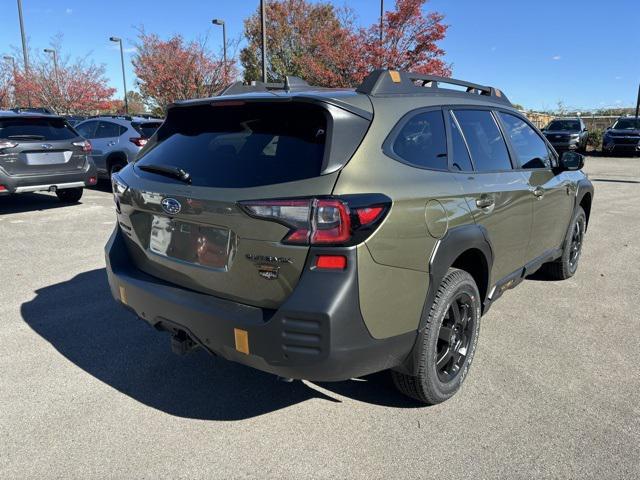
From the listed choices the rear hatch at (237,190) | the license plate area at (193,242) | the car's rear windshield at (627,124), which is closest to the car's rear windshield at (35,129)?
the rear hatch at (237,190)

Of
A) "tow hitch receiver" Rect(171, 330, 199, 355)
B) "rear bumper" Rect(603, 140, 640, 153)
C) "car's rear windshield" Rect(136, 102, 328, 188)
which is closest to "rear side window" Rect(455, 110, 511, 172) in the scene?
"car's rear windshield" Rect(136, 102, 328, 188)

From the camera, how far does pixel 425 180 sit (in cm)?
268

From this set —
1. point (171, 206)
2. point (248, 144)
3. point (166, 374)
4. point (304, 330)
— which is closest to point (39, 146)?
point (166, 374)

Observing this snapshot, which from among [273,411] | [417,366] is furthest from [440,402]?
[273,411]

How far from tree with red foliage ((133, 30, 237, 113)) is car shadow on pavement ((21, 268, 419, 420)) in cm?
1845

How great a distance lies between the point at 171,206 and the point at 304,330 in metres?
1.00

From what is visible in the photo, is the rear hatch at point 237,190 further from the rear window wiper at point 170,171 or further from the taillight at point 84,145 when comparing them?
the taillight at point 84,145

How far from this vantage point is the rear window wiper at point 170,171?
2676 mm

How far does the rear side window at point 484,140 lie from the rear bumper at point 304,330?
144 centimetres

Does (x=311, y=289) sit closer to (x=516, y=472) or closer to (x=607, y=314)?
(x=516, y=472)

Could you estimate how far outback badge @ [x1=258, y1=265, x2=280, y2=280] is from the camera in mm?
2293

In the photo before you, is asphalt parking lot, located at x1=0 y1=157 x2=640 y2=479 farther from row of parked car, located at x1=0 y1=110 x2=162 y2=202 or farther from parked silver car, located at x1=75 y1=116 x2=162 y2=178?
parked silver car, located at x1=75 y1=116 x2=162 y2=178

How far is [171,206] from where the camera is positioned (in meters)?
2.66

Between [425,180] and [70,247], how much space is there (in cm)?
532
